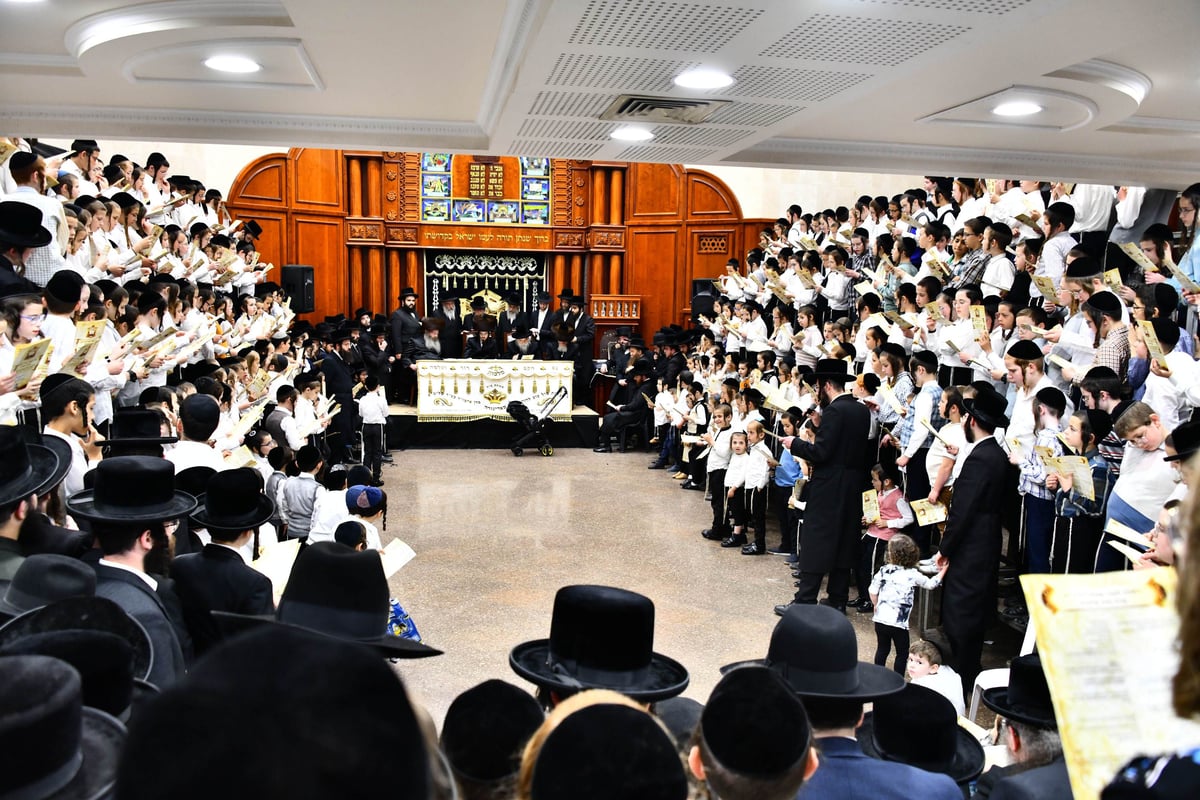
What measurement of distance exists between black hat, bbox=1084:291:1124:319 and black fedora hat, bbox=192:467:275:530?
501 centimetres

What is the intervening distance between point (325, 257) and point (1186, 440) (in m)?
15.5

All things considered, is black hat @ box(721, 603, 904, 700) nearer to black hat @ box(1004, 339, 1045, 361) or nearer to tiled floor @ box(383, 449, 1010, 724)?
tiled floor @ box(383, 449, 1010, 724)

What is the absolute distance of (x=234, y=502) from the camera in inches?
136

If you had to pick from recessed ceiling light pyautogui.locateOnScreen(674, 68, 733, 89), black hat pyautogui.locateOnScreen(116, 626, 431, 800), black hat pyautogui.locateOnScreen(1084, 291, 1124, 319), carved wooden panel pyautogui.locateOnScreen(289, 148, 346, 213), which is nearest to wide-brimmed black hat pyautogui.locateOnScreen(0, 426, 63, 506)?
black hat pyautogui.locateOnScreen(116, 626, 431, 800)

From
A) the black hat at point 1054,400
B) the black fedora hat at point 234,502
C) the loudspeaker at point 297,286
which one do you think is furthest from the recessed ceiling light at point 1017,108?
the loudspeaker at point 297,286

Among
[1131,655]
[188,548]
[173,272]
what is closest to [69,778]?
[1131,655]

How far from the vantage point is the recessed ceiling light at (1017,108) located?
5188 millimetres

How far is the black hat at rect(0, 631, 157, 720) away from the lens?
5.80 feet

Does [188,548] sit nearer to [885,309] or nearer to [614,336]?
[885,309]

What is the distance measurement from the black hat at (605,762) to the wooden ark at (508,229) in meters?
16.6

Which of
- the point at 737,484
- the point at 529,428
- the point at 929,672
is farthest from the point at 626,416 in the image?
the point at 929,672

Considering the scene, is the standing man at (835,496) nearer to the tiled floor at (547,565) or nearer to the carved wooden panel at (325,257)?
the tiled floor at (547,565)

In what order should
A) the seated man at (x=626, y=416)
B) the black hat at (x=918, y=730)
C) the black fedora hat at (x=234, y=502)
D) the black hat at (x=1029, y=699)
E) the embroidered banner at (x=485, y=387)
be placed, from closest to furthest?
1. the black hat at (x=1029, y=699)
2. the black hat at (x=918, y=730)
3. the black fedora hat at (x=234, y=502)
4. the embroidered banner at (x=485, y=387)
5. the seated man at (x=626, y=416)

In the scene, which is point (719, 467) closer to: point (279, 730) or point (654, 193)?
point (279, 730)
